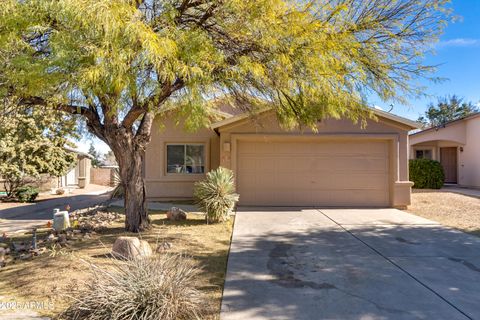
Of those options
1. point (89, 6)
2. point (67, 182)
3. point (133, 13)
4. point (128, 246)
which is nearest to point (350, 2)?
point (133, 13)

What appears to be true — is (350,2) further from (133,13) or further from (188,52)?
(133,13)

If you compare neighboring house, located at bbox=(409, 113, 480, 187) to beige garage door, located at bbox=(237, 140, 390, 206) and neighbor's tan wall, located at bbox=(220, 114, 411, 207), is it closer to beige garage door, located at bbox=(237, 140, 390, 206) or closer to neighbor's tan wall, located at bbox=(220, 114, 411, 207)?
neighbor's tan wall, located at bbox=(220, 114, 411, 207)

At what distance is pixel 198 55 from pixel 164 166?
9.37 m

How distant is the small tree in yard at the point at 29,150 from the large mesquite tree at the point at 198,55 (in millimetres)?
12974

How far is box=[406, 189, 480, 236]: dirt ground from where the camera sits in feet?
33.3

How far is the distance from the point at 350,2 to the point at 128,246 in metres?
6.29

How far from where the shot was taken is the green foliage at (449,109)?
44959 millimetres

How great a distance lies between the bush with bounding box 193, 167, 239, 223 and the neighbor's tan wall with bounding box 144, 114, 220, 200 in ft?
13.1

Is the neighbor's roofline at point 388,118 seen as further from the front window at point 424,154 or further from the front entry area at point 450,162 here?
the front window at point 424,154

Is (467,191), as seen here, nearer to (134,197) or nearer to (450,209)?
(450,209)

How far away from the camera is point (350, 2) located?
7.15m

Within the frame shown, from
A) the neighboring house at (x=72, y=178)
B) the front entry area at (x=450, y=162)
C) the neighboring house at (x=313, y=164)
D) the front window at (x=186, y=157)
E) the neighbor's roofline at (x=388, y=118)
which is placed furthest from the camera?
the neighboring house at (x=72, y=178)

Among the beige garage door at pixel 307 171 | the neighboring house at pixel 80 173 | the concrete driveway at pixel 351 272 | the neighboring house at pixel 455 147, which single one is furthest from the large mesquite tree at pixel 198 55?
the neighboring house at pixel 80 173

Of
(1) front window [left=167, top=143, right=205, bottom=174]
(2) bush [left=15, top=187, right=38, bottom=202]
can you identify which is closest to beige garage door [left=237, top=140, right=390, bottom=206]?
(1) front window [left=167, top=143, right=205, bottom=174]
